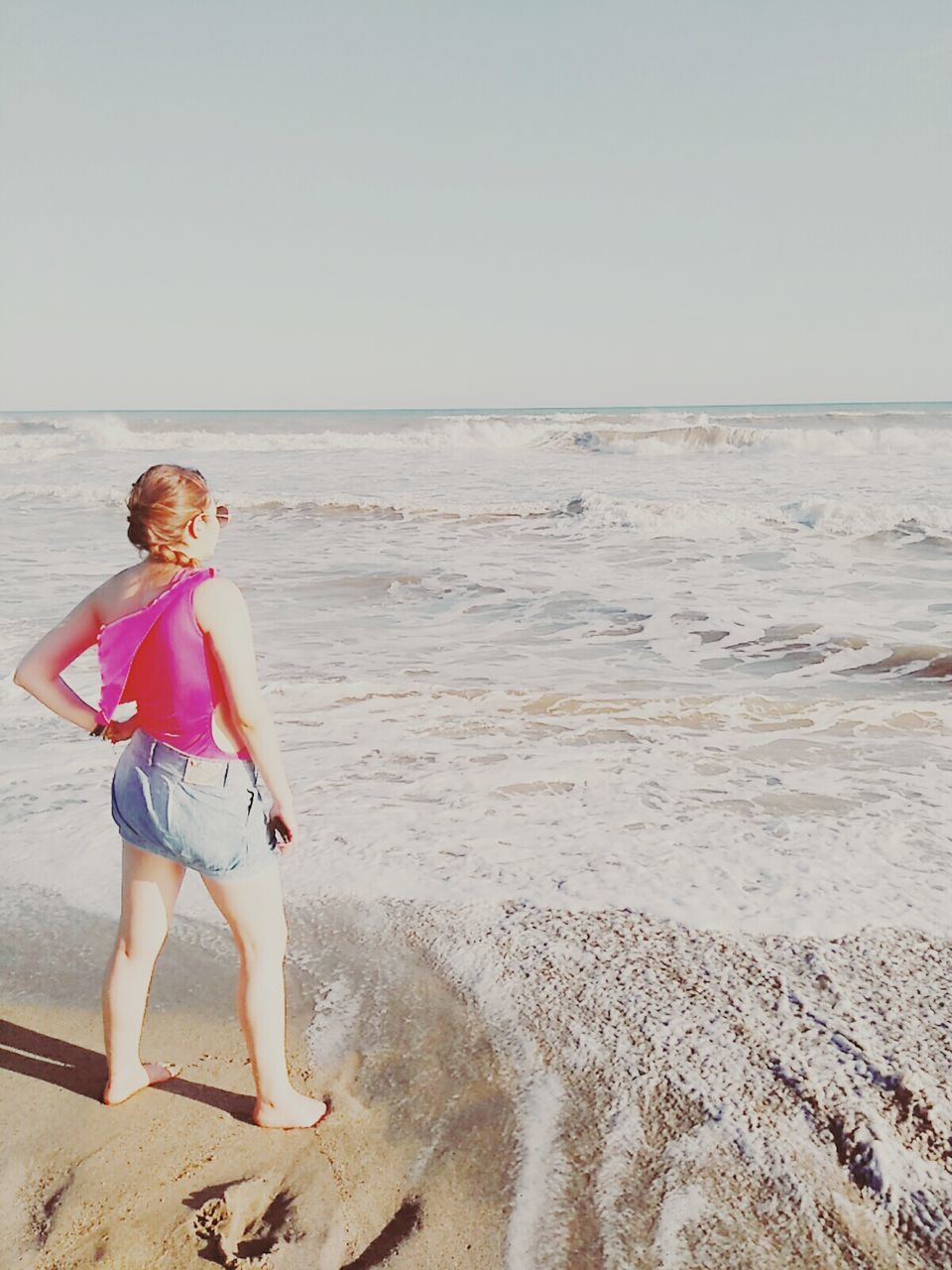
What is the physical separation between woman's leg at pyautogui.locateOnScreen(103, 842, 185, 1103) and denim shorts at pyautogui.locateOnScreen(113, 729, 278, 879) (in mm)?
107

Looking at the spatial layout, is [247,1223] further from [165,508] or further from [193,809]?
[165,508]

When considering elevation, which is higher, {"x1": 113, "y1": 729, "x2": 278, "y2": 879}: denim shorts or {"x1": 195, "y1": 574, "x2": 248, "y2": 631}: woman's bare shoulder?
{"x1": 195, "y1": 574, "x2": 248, "y2": 631}: woman's bare shoulder

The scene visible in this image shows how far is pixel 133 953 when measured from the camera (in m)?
2.42

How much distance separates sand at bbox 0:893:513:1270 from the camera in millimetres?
2084

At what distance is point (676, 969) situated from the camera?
10.3 feet

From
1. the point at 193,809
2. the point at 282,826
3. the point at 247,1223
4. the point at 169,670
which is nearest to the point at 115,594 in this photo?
the point at 169,670

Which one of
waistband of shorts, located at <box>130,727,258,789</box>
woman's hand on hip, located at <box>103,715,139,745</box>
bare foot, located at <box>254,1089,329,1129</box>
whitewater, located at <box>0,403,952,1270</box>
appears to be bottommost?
whitewater, located at <box>0,403,952,1270</box>

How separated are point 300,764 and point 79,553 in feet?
29.1

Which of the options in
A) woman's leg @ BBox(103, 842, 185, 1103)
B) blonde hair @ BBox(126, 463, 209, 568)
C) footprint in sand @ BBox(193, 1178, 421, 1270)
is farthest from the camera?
woman's leg @ BBox(103, 842, 185, 1103)

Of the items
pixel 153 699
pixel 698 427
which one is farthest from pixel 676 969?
pixel 698 427

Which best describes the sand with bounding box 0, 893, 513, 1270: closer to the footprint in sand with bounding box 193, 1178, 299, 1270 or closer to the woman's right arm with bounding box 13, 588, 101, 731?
the footprint in sand with bounding box 193, 1178, 299, 1270

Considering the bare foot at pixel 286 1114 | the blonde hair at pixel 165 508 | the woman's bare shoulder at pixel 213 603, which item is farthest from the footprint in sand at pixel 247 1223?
the blonde hair at pixel 165 508

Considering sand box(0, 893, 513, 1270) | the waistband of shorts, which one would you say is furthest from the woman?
sand box(0, 893, 513, 1270)

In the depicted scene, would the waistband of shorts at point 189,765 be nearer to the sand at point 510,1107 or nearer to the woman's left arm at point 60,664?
the woman's left arm at point 60,664
